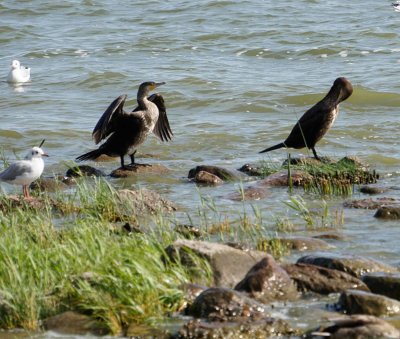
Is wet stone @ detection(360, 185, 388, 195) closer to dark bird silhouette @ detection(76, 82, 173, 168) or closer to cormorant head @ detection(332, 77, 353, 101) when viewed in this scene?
cormorant head @ detection(332, 77, 353, 101)

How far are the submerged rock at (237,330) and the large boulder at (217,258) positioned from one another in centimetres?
75

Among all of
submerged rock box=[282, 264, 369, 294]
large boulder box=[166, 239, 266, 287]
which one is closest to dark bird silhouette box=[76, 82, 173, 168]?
large boulder box=[166, 239, 266, 287]

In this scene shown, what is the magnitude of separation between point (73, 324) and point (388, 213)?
349 cm

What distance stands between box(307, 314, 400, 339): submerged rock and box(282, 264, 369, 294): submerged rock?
820 millimetres

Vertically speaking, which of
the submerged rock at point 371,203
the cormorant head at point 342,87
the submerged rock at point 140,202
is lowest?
the submerged rock at point 371,203

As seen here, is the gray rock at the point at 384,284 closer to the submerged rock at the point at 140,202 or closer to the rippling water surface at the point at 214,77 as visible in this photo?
the rippling water surface at the point at 214,77

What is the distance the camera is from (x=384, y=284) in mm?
6281

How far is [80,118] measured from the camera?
15.3 m

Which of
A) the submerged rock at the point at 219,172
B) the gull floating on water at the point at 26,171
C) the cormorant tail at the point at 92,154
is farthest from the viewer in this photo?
the cormorant tail at the point at 92,154

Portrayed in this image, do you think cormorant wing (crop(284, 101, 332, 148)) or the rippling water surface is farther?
the rippling water surface

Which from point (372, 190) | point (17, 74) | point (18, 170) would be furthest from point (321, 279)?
point (17, 74)

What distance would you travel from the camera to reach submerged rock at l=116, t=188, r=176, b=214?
8.45 meters

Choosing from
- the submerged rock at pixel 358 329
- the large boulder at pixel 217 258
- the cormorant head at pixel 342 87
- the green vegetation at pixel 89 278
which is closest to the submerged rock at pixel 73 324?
the green vegetation at pixel 89 278

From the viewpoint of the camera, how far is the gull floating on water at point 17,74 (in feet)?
58.5
